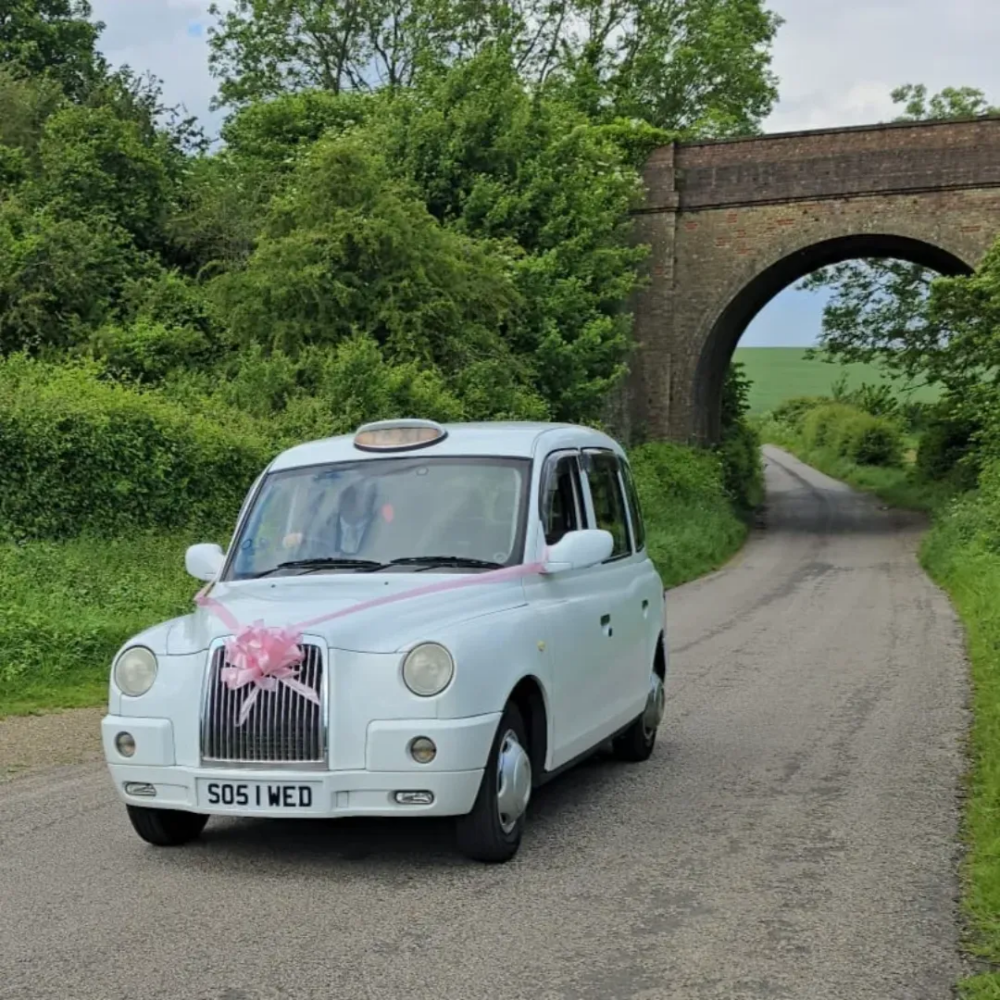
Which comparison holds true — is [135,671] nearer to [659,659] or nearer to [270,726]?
[270,726]

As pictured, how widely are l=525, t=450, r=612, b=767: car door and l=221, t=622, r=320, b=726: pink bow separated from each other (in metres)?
1.30

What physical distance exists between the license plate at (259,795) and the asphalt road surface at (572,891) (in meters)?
0.34

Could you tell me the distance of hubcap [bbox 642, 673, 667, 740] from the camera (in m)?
8.12

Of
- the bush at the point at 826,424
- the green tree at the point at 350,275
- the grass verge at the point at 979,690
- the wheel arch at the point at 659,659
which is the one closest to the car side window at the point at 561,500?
the wheel arch at the point at 659,659

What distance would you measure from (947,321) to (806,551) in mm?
6022

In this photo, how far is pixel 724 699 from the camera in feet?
34.3

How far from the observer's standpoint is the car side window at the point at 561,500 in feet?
22.3

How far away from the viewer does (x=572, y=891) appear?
17.6 ft

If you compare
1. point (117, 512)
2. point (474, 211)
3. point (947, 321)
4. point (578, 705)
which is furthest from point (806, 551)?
point (578, 705)

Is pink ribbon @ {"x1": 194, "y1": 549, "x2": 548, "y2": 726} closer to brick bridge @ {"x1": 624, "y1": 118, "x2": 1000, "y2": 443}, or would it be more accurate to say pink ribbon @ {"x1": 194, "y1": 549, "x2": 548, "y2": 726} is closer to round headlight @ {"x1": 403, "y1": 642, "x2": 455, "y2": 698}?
round headlight @ {"x1": 403, "y1": 642, "x2": 455, "y2": 698}

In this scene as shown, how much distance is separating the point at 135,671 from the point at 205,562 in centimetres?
125

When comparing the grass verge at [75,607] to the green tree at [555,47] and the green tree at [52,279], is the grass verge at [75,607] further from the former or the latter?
the green tree at [555,47]

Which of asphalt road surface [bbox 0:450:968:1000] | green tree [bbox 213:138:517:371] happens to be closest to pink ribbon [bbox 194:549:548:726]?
asphalt road surface [bbox 0:450:968:1000]

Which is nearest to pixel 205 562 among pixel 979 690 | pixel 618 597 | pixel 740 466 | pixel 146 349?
pixel 618 597
